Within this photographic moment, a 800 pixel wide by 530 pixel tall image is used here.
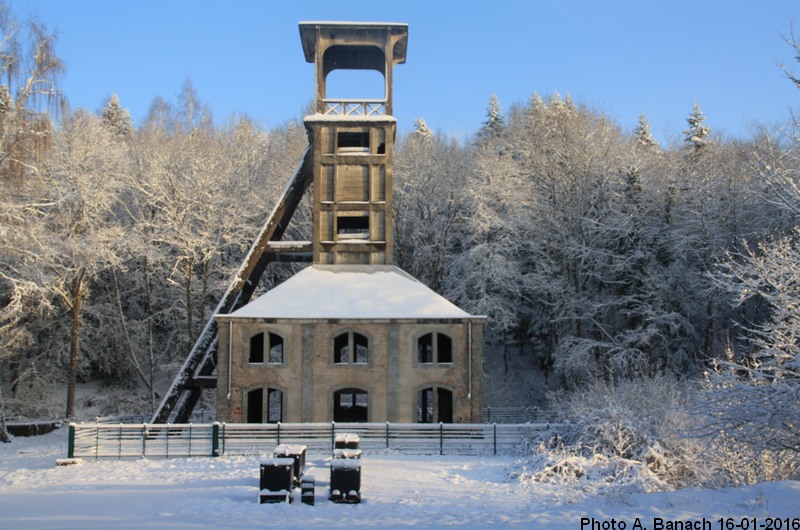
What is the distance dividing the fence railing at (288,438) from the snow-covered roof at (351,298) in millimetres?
4768

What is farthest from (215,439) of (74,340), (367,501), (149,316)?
(149,316)

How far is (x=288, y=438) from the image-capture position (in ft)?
72.3

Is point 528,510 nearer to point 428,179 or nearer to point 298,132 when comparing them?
point 428,179

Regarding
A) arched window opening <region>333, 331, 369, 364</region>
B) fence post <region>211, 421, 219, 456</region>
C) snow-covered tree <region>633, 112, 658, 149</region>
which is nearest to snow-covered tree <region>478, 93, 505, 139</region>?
snow-covered tree <region>633, 112, 658, 149</region>

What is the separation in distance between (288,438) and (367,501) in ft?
30.6

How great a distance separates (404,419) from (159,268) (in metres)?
18.0

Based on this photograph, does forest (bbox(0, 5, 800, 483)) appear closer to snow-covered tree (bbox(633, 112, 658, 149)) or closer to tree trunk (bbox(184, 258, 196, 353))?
tree trunk (bbox(184, 258, 196, 353))

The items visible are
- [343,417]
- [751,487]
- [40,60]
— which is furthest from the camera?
[343,417]

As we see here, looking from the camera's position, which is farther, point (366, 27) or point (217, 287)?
point (217, 287)

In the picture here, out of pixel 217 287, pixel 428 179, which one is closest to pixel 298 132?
pixel 428 179

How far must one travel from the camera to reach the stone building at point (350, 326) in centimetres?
2539

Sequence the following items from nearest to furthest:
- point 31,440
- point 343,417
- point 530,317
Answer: point 31,440 < point 343,417 < point 530,317

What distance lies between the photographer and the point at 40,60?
23.5 meters

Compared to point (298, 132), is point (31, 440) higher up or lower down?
lower down
